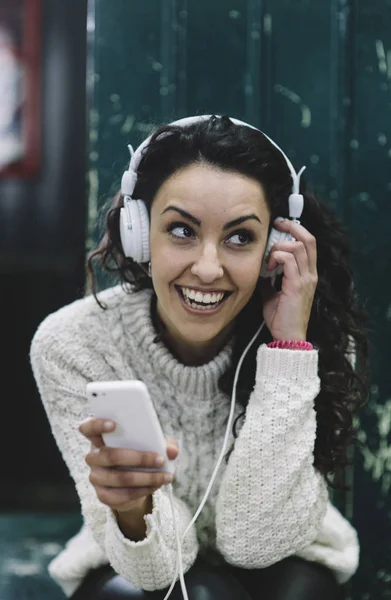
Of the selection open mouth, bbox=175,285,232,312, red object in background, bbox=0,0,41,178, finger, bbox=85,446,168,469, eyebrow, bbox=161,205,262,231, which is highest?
red object in background, bbox=0,0,41,178

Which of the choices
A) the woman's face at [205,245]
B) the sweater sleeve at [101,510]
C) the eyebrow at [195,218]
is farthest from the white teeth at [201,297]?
the sweater sleeve at [101,510]

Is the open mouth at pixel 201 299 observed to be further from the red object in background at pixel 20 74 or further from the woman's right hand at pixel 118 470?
the red object in background at pixel 20 74

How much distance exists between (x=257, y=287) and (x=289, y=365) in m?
0.20

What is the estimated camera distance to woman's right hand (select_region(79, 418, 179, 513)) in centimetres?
95

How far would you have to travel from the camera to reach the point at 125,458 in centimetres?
Answer: 95

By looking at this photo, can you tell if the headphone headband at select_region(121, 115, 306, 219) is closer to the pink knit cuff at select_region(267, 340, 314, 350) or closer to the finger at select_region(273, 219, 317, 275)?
the finger at select_region(273, 219, 317, 275)

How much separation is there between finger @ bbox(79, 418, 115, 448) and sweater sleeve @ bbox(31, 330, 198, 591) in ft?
0.57

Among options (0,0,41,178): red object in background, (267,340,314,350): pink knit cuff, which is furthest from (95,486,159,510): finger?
(0,0,41,178): red object in background

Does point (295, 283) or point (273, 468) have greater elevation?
point (295, 283)

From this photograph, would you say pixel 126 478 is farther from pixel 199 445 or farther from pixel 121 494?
pixel 199 445

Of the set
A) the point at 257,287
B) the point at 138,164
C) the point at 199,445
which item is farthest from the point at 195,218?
the point at 199,445

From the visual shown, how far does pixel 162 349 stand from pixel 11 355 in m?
0.99

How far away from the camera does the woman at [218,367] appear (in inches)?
49.8

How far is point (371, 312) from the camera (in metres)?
1.81
